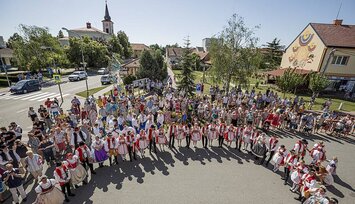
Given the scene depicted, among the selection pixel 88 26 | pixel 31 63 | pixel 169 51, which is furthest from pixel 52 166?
pixel 88 26

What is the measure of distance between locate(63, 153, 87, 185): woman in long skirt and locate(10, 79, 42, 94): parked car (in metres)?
22.3

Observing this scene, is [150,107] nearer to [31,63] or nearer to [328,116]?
[328,116]

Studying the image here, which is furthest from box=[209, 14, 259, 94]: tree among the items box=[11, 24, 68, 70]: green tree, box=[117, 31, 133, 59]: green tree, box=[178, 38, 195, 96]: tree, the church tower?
the church tower

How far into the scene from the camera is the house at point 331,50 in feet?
88.2

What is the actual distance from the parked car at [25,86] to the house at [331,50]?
39963 millimetres

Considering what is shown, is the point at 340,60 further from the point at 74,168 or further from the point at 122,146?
the point at 74,168

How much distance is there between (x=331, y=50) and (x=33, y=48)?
51081 mm

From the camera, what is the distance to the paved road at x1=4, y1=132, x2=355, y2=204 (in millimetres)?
7020

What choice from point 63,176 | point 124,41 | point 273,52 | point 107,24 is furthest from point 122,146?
point 107,24

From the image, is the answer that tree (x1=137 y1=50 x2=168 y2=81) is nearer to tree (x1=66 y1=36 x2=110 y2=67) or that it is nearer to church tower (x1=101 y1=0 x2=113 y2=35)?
tree (x1=66 y1=36 x2=110 y2=67)

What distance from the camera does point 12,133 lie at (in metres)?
8.82

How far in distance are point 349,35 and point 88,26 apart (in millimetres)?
92385

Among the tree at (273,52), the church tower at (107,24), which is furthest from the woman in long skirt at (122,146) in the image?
the church tower at (107,24)

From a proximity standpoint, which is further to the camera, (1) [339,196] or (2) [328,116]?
(2) [328,116]
